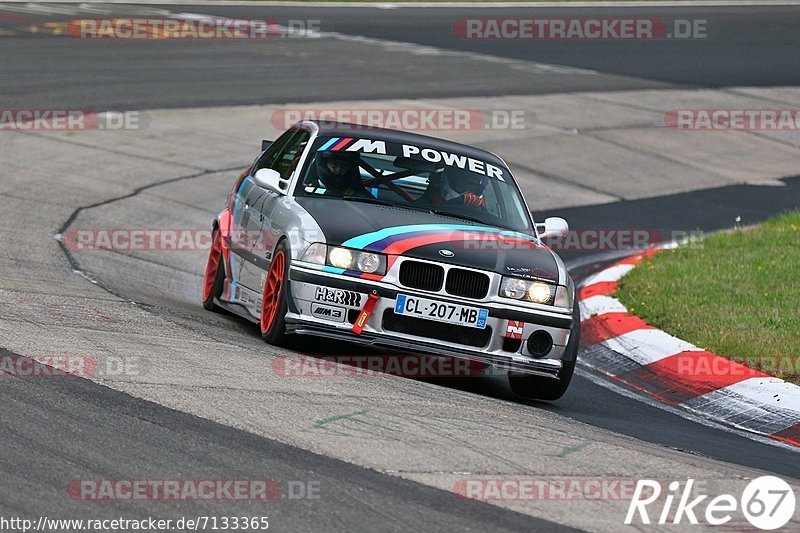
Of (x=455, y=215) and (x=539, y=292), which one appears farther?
(x=455, y=215)

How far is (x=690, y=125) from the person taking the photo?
70.9ft

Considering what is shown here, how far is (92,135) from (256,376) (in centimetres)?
1035

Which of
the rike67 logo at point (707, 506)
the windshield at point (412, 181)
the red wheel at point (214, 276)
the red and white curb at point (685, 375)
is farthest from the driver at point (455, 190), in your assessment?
the rike67 logo at point (707, 506)

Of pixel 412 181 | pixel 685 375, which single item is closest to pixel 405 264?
pixel 412 181

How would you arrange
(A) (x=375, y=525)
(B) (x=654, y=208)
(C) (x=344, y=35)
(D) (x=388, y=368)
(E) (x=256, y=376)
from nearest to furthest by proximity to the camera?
1. (A) (x=375, y=525)
2. (E) (x=256, y=376)
3. (D) (x=388, y=368)
4. (B) (x=654, y=208)
5. (C) (x=344, y=35)

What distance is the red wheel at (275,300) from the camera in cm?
781

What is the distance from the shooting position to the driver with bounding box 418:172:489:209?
891cm

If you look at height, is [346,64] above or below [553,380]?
above

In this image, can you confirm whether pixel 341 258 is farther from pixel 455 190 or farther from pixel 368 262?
pixel 455 190

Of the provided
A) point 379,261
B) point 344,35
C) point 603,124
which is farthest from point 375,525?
point 344,35

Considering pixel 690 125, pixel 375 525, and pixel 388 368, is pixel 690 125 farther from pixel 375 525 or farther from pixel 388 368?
pixel 375 525

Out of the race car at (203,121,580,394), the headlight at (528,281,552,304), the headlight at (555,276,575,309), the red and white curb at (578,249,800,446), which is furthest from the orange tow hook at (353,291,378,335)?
the red and white curb at (578,249,800,446)

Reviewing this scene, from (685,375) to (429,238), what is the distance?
6.96 ft

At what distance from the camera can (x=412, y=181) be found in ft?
29.3
